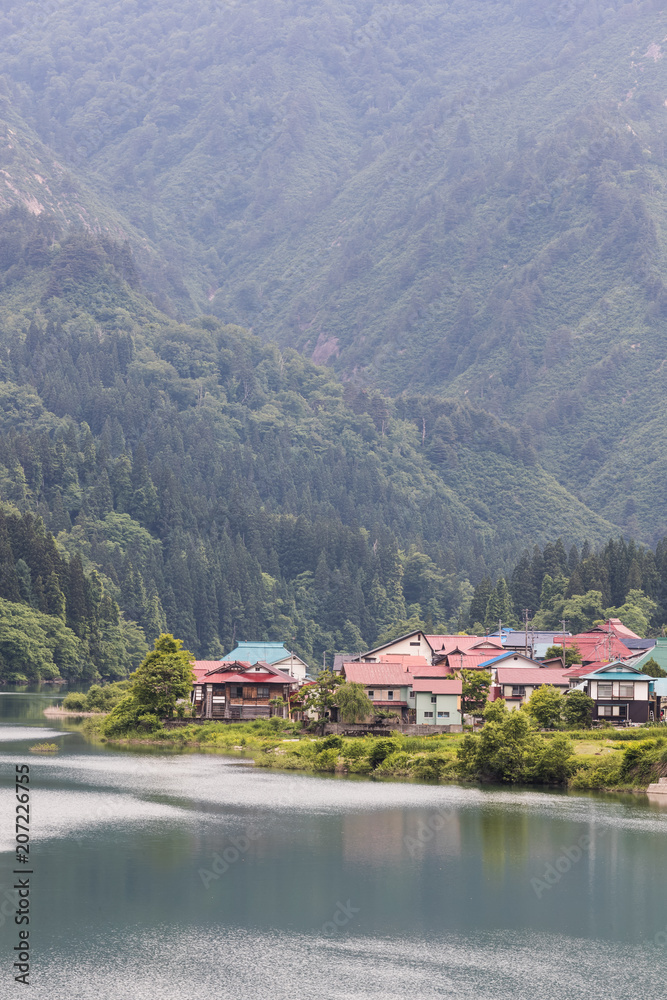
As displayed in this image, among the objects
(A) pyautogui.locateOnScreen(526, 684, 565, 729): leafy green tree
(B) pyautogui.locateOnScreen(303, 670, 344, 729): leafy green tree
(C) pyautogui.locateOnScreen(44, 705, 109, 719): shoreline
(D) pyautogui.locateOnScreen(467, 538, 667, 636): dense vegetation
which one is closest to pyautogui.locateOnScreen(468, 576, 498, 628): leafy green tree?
(D) pyautogui.locateOnScreen(467, 538, 667, 636): dense vegetation

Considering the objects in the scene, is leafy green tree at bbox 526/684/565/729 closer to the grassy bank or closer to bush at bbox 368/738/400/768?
the grassy bank

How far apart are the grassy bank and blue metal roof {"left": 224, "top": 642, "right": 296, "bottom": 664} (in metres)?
33.8

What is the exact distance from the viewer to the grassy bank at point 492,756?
69.4 metres

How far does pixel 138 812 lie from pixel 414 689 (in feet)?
108

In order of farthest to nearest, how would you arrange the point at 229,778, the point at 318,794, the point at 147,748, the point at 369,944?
the point at 147,748, the point at 229,778, the point at 318,794, the point at 369,944

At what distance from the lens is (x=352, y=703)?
281 feet

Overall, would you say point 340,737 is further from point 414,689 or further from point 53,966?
point 53,966

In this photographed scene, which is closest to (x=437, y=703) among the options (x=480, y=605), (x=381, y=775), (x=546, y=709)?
(x=546, y=709)

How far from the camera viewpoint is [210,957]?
39.4 metres

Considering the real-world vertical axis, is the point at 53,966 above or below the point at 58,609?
below

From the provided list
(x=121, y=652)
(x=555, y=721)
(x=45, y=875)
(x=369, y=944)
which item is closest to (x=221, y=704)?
(x=555, y=721)

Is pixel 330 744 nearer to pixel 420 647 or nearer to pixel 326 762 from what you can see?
pixel 326 762

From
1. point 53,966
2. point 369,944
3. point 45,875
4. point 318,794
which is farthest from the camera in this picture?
point 318,794

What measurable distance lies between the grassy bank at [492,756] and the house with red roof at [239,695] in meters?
11.5
